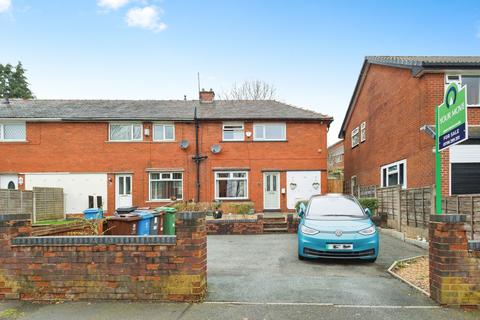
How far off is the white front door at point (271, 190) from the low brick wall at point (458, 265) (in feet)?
48.3

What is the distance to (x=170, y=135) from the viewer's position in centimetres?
1984

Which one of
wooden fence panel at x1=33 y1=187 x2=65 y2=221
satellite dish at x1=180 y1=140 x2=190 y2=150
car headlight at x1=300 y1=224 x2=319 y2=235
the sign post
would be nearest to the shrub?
car headlight at x1=300 y1=224 x2=319 y2=235

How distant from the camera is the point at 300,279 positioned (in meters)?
6.23

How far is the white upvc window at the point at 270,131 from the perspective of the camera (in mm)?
19812

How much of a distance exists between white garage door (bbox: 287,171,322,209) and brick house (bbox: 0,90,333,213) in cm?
5

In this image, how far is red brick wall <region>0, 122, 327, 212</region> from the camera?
1936 cm

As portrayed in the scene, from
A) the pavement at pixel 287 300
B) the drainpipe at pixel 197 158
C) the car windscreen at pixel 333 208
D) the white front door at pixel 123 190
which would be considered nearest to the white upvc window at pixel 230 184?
the drainpipe at pixel 197 158

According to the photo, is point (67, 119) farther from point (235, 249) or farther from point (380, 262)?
point (380, 262)

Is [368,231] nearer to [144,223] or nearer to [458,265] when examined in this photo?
[458,265]

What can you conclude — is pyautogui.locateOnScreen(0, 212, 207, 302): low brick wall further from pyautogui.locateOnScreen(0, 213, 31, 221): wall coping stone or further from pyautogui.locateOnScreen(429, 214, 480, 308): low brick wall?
pyautogui.locateOnScreen(429, 214, 480, 308): low brick wall

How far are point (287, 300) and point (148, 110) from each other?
17.1 meters

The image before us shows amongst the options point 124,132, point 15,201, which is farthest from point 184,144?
point 15,201

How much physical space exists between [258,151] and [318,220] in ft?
37.9

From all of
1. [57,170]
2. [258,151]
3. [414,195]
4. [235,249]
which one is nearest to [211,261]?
[235,249]
